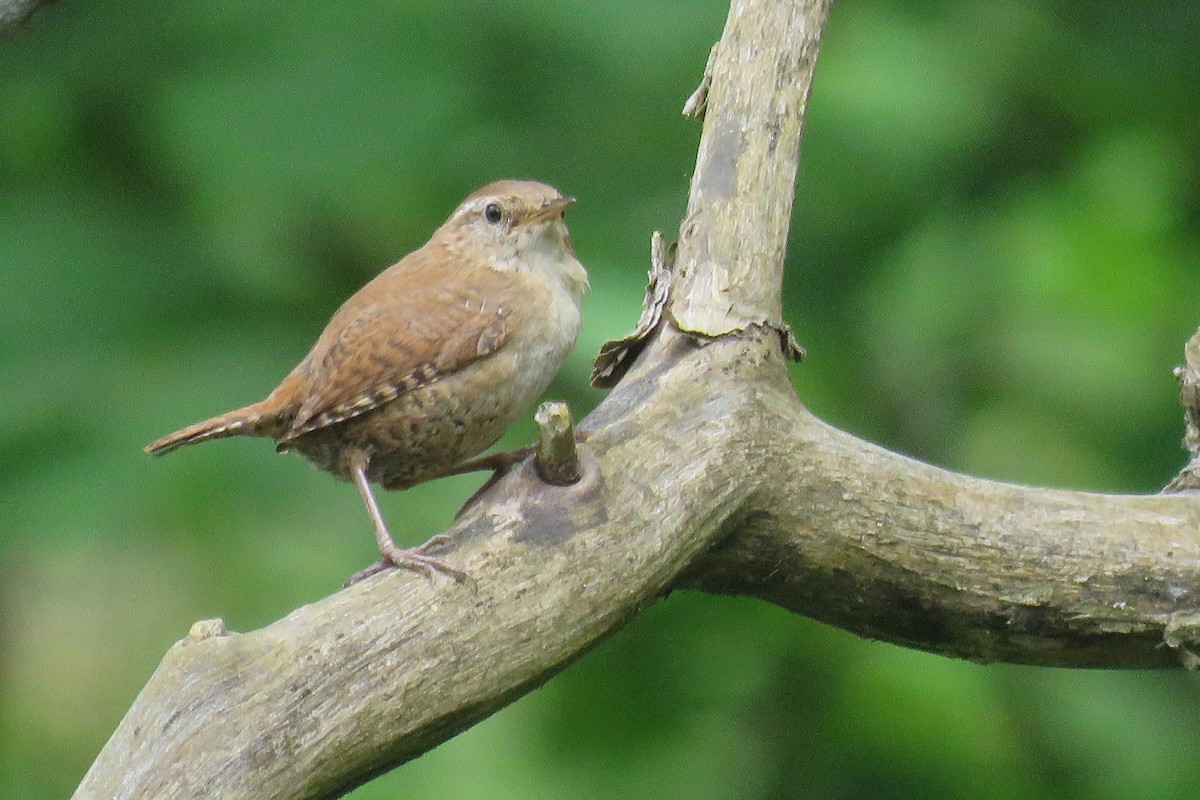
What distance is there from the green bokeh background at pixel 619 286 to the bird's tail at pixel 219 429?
0.15 meters

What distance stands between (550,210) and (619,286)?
0.24 metres

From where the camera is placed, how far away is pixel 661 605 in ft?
11.4

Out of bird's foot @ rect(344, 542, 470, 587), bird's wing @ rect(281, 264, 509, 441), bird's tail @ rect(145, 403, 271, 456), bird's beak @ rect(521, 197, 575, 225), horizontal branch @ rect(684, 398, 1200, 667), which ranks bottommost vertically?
horizontal branch @ rect(684, 398, 1200, 667)

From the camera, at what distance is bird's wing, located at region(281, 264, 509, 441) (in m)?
3.09

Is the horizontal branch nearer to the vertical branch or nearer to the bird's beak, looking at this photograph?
the vertical branch

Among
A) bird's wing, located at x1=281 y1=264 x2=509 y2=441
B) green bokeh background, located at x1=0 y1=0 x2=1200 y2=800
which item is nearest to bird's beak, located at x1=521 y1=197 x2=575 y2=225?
green bokeh background, located at x1=0 y1=0 x2=1200 y2=800

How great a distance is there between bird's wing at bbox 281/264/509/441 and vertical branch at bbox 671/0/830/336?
466 millimetres

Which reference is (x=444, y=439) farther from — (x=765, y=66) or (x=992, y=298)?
(x=992, y=298)

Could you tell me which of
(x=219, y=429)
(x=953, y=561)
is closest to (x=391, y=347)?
(x=219, y=429)

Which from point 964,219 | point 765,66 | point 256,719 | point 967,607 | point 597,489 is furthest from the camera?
point 964,219

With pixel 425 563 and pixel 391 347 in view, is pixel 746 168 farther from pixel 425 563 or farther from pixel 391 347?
pixel 425 563

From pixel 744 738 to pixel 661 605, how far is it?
1.67 feet

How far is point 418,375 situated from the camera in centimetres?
314

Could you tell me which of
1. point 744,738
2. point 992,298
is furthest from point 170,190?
point 992,298
